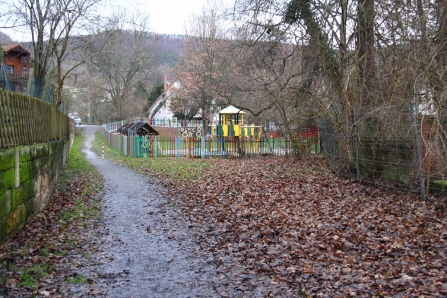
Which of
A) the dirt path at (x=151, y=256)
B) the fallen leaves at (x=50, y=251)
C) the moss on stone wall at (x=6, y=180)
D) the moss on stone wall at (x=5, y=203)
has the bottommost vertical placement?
the dirt path at (x=151, y=256)

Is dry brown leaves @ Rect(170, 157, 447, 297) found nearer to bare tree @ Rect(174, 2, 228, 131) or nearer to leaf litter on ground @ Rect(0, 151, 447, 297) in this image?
leaf litter on ground @ Rect(0, 151, 447, 297)

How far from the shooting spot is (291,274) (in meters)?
5.61

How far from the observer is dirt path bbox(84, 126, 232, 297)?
5.29 m

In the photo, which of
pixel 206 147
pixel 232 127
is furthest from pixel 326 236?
pixel 232 127

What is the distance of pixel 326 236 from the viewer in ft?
23.5

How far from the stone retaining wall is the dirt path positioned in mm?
1426

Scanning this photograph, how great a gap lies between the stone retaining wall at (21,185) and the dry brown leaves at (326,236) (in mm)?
3019

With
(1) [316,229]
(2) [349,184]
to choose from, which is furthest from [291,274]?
(2) [349,184]

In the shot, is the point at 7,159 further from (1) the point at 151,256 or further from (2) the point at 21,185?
(1) the point at 151,256

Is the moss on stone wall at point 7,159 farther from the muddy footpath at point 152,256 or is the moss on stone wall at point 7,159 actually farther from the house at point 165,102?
the house at point 165,102

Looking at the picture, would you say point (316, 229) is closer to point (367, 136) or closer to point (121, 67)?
point (367, 136)

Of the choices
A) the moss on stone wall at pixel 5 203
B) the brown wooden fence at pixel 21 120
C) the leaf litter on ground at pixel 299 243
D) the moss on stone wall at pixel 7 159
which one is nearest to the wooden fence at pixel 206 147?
the leaf litter on ground at pixel 299 243

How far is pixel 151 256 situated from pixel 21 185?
2517mm

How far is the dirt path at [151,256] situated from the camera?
5285 mm
